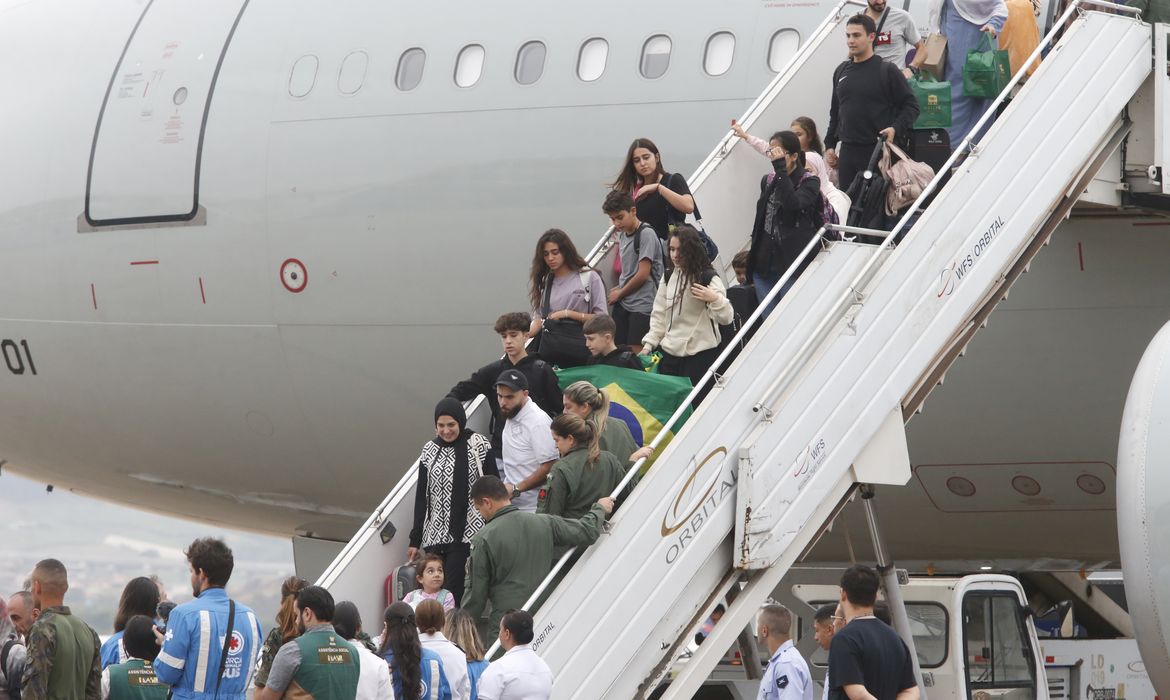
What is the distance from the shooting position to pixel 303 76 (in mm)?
11352

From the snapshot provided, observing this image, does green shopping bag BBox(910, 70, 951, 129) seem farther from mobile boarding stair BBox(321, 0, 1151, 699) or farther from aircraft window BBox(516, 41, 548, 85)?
aircraft window BBox(516, 41, 548, 85)

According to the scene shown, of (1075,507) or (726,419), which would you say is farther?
(1075,507)

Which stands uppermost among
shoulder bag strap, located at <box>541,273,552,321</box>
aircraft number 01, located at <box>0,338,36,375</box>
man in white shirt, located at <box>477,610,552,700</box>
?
aircraft number 01, located at <box>0,338,36,375</box>

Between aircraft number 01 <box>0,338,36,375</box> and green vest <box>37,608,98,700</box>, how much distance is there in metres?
5.79

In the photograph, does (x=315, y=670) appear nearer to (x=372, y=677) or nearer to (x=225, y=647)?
(x=372, y=677)

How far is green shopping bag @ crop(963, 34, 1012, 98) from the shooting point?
8.70 metres

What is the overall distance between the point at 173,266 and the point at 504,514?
5468 millimetres

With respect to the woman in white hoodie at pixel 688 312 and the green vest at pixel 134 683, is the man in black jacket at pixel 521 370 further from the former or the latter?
the green vest at pixel 134 683

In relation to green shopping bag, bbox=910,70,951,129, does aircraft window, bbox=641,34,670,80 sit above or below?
above

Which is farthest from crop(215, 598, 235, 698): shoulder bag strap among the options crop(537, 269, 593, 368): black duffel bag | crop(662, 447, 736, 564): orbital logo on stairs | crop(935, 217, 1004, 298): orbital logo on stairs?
crop(935, 217, 1004, 298): orbital logo on stairs

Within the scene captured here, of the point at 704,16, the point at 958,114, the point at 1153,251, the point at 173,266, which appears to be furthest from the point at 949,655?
the point at 173,266

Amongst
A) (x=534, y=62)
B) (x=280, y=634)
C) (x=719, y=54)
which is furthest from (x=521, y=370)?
(x=534, y=62)

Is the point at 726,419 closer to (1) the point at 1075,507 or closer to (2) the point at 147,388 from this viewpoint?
(1) the point at 1075,507

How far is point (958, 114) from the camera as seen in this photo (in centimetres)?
885
